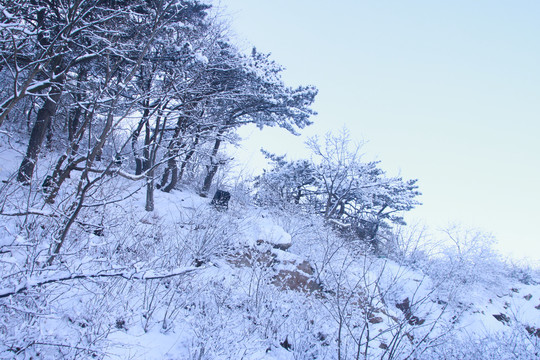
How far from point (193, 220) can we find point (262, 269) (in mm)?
1971

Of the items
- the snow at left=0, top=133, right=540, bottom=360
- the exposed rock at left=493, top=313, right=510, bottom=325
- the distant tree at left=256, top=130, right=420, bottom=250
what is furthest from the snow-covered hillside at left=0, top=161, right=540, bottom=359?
the distant tree at left=256, top=130, right=420, bottom=250

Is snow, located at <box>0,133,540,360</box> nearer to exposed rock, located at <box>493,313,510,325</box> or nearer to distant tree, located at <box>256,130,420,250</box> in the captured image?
exposed rock, located at <box>493,313,510,325</box>

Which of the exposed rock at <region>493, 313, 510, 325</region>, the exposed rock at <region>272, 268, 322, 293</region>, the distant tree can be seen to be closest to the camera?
the exposed rock at <region>272, 268, 322, 293</region>

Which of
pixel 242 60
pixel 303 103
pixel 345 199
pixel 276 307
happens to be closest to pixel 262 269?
pixel 276 307

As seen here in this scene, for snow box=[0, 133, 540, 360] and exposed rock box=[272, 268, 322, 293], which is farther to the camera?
exposed rock box=[272, 268, 322, 293]

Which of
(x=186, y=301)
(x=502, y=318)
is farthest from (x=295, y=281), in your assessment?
(x=502, y=318)

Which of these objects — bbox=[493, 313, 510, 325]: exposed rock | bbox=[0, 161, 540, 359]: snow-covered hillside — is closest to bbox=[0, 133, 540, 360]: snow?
bbox=[0, 161, 540, 359]: snow-covered hillside

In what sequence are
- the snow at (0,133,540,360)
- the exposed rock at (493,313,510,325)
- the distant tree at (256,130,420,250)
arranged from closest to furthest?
the snow at (0,133,540,360) → the exposed rock at (493,313,510,325) → the distant tree at (256,130,420,250)

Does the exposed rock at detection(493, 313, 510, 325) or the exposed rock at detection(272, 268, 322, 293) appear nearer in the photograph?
the exposed rock at detection(272, 268, 322, 293)

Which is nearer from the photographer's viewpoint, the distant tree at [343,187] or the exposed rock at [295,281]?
the exposed rock at [295,281]

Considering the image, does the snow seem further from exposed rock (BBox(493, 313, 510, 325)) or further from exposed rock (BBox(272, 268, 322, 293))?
exposed rock (BBox(493, 313, 510, 325))

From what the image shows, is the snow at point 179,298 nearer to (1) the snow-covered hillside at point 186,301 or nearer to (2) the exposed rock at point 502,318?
(1) the snow-covered hillside at point 186,301

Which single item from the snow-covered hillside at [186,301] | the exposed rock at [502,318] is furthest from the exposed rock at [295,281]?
the exposed rock at [502,318]

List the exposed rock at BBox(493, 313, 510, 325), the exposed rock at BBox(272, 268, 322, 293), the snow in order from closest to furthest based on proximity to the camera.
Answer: the snow, the exposed rock at BBox(272, 268, 322, 293), the exposed rock at BBox(493, 313, 510, 325)
